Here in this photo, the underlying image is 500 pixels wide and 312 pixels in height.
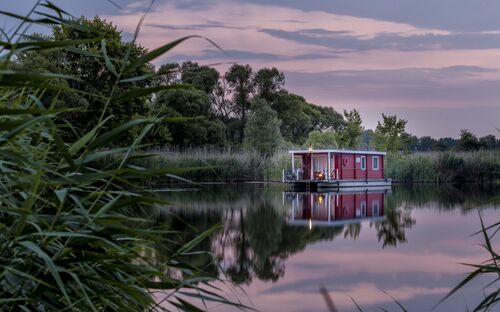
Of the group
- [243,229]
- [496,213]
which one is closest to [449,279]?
[243,229]

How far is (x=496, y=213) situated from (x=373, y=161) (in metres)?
13.1

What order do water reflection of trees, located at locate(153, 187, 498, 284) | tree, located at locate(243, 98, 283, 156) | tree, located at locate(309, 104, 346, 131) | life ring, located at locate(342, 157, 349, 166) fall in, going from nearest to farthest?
water reflection of trees, located at locate(153, 187, 498, 284) → life ring, located at locate(342, 157, 349, 166) → tree, located at locate(243, 98, 283, 156) → tree, located at locate(309, 104, 346, 131)

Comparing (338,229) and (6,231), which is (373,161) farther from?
(6,231)

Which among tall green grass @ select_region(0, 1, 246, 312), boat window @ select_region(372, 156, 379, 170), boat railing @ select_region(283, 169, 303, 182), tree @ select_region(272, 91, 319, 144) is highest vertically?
tree @ select_region(272, 91, 319, 144)

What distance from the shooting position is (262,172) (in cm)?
3247

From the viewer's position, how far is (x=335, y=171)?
29.1 m

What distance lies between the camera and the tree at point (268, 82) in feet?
165

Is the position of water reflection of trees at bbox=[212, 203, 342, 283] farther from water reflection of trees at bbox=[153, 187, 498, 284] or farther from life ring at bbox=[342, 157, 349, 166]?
life ring at bbox=[342, 157, 349, 166]

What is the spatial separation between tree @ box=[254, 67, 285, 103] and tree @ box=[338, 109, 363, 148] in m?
6.15

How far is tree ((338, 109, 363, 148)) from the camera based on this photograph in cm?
4488

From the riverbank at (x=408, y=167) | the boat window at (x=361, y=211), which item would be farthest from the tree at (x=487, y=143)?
the boat window at (x=361, y=211)

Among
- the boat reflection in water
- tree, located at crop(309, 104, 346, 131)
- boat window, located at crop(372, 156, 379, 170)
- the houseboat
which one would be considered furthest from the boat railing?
tree, located at crop(309, 104, 346, 131)

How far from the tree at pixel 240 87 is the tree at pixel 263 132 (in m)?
6.72

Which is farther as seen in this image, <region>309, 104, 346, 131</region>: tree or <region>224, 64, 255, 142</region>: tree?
<region>309, 104, 346, 131</region>: tree
